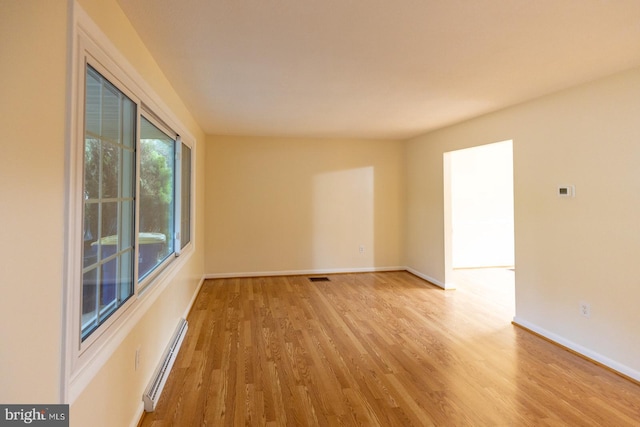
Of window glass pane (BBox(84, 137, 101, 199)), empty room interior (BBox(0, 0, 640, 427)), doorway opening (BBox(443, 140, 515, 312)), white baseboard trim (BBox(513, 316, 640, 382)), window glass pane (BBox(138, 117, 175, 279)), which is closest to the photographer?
empty room interior (BBox(0, 0, 640, 427))

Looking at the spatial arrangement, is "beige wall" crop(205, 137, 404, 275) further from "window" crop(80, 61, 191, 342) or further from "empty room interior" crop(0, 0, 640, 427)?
"window" crop(80, 61, 191, 342)

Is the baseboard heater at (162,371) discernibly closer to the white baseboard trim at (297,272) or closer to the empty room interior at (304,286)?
the empty room interior at (304,286)

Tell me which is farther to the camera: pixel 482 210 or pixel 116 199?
pixel 482 210

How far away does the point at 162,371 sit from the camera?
2441 mm

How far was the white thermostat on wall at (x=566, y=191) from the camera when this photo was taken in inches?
119

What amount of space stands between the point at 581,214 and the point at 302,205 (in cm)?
391

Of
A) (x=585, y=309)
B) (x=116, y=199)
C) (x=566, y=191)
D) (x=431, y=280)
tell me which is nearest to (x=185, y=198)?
(x=116, y=199)

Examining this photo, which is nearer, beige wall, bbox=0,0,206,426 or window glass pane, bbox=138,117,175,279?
beige wall, bbox=0,0,206,426

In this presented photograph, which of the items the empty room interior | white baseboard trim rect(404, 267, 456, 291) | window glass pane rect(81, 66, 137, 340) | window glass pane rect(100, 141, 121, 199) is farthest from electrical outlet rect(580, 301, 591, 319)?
window glass pane rect(100, 141, 121, 199)

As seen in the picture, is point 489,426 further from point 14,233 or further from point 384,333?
point 14,233

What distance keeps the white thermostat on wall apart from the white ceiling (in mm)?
918

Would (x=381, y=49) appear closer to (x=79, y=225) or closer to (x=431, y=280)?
(x=79, y=225)

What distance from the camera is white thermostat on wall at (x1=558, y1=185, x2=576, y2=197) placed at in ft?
9.95

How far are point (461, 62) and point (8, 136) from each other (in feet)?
8.72
